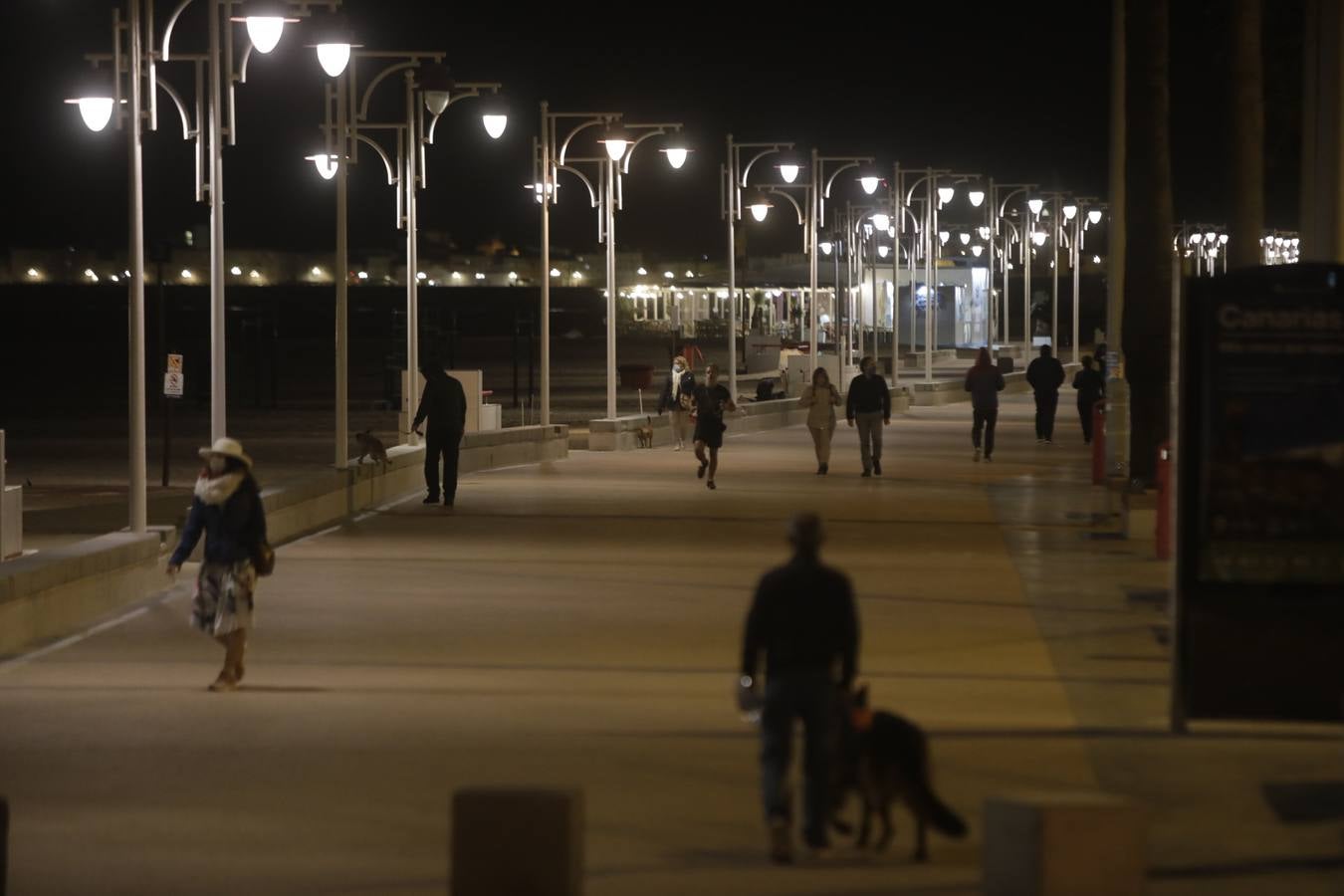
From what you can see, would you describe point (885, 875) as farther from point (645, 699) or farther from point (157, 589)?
point (157, 589)

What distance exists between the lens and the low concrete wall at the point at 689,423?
40750 millimetres

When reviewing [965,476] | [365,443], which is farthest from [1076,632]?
[965,476]

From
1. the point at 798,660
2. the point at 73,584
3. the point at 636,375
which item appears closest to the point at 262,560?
the point at 73,584

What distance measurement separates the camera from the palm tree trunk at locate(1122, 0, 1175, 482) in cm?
2517

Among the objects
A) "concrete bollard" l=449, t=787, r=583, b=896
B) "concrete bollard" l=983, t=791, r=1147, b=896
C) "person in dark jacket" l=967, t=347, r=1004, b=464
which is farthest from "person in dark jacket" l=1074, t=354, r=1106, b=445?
"concrete bollard" l=449, t=787, r=583, b=896

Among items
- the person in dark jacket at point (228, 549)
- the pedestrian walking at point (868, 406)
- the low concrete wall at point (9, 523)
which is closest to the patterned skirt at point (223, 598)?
the person in dark jacket at point (228, 549)

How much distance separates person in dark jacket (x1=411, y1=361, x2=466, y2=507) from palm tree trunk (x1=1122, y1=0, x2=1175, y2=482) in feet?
25.3

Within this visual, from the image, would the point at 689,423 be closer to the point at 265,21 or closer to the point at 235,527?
the point at 265,21

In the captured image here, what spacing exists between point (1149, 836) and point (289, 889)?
3.45m

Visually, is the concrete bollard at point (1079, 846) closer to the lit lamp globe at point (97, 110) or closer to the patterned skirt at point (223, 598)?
the patterned skirt at point (223, 598)

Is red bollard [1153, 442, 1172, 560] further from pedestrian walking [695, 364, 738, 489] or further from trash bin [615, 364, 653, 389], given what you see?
trash bin [615, 364, 653, 389]

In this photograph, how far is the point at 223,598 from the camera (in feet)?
43.4

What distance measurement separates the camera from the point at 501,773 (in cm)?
1066

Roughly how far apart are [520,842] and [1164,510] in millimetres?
14174
